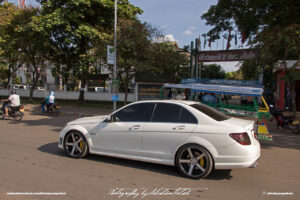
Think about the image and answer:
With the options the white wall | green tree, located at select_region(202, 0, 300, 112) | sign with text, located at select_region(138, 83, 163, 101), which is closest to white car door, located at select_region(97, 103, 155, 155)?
green tree, located at select_region(202, 0, 300, 112)

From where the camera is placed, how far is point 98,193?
12.8 ft

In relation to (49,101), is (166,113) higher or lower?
higher

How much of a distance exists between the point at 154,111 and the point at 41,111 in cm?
1412

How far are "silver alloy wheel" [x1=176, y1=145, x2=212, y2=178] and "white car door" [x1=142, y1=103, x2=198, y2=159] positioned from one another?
8.9 inches

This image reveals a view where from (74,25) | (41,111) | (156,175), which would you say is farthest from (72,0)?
(156,175)

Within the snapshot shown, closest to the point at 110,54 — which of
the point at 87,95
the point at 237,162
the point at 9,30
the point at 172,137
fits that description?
the point at 172,137

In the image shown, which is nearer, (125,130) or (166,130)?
(166,130)

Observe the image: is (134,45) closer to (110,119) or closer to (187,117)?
(110,119)

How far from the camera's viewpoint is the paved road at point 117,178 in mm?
3965

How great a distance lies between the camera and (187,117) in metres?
4.82

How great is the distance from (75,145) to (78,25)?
47.4 ft

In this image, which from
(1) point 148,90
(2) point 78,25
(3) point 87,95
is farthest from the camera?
(3) point 87,95

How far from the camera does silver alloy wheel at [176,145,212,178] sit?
448 cm

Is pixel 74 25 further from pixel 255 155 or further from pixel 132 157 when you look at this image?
pixel 255 155
